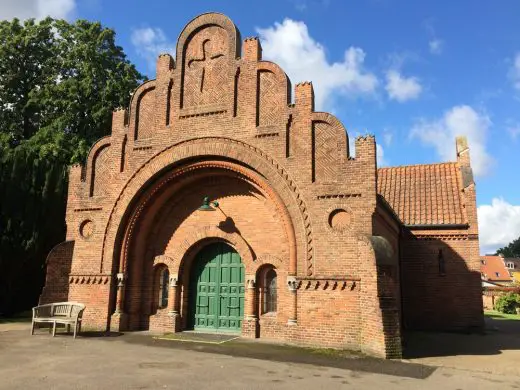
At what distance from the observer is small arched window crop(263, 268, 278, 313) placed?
522 inches

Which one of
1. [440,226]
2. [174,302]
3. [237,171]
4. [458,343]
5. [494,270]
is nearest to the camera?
[237,171]

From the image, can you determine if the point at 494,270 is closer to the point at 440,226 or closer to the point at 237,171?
the point at 440,226

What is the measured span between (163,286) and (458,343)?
31.2 ft

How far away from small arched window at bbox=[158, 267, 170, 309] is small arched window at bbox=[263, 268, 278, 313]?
357 centimetres

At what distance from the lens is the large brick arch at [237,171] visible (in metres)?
12.2

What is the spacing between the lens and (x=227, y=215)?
1416cm

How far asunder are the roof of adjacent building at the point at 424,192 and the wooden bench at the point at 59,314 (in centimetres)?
1253

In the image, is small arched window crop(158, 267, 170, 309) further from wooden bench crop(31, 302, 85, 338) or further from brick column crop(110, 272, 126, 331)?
wooden bench crop(31, 302, 85, 338)

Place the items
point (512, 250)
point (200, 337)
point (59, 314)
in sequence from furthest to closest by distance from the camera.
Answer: point (512, 250)
point (59, 314)
point (200, 337)

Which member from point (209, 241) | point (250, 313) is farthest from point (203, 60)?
point (250, 313)

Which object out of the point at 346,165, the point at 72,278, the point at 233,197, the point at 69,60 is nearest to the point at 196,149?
the point at 233,197

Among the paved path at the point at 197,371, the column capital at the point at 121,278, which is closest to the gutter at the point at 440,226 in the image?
the paved path at the point at 197,371

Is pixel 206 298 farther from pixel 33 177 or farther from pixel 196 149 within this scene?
pixel 33 177

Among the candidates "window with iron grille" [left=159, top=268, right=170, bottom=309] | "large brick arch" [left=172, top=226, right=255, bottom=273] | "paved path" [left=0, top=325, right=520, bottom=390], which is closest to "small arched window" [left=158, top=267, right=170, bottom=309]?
"window with iron grille" [left=159, top=268, right=170, bottom=309]
